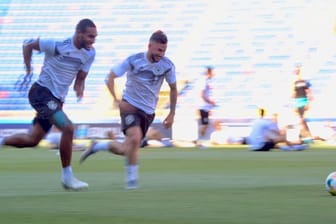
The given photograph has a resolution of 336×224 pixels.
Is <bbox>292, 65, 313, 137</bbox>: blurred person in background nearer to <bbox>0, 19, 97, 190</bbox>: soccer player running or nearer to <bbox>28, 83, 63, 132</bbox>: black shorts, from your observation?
<bbox>0, 19, 97, 190</bbox>: soccer player running

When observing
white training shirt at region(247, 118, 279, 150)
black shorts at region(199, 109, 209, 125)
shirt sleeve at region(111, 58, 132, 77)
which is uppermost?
shirt sleeve at region(111, 58, 132, 77)

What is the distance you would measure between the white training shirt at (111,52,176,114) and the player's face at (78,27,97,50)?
0.69 m

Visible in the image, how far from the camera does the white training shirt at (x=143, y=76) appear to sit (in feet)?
35.3

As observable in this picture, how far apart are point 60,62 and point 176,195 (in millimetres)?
2262

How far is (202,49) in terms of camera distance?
117 ft

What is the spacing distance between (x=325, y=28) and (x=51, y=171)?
2194 centimetres

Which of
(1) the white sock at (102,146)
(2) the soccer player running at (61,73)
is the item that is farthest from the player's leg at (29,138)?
(1) the white sock at (102,146)

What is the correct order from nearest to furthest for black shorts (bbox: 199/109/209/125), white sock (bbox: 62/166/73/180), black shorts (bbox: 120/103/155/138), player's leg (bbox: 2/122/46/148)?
white sock (bbox: 62/166/73/180), black shorts (bbox: 120/103/155/138), player's leg (bbox: 2/122/46/148), black shorts (bbox: 199/109/209/125)

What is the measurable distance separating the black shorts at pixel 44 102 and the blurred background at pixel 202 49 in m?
20.7

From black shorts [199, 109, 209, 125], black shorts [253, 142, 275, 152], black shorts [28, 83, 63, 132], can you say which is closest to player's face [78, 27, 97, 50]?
Answer: black shorts [28, 83, 63, 132]

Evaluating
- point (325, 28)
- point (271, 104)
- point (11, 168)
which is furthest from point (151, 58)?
point (325, 28)

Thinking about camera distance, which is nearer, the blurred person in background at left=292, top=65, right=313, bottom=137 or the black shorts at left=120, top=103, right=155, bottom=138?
the black shorts at left=120, top=103, right=155, bottom=138

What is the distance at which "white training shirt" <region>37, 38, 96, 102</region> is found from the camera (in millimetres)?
10258

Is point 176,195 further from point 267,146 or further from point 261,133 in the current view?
point 261,133
